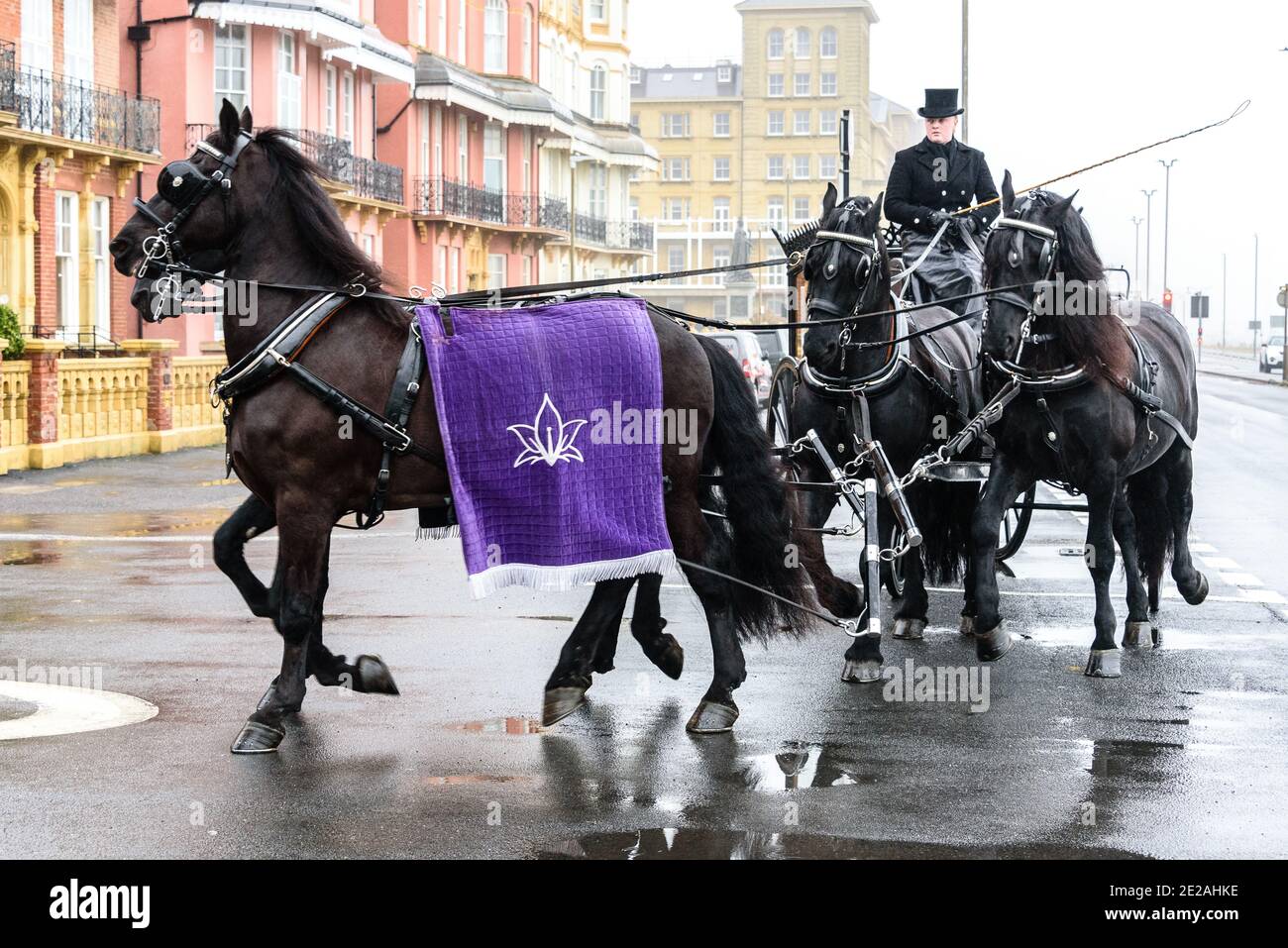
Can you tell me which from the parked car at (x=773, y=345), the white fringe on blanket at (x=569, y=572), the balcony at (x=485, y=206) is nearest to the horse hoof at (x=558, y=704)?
the white fringe on blanket at (x=569, y=572)

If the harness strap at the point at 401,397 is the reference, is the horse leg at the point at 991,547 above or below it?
below

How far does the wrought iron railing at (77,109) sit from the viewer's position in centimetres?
3114

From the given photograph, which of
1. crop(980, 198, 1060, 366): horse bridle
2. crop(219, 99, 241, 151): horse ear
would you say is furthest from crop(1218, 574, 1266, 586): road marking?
crop(219, 99, 241, 151): horse ear

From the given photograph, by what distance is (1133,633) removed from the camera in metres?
10.8

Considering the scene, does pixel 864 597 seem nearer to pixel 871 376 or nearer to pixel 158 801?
pixel 871 376

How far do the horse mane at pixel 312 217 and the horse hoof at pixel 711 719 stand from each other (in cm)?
220

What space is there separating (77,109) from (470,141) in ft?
86.4

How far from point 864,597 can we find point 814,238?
2.01 meters

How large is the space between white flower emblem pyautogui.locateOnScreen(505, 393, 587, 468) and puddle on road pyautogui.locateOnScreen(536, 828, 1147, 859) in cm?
218

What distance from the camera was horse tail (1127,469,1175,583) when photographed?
11.4m

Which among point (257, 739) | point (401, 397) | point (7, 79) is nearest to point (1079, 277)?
point (401, 397)

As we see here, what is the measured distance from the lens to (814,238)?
9398mm

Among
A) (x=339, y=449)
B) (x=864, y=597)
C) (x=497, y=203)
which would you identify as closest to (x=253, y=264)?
(x=339, y=449)

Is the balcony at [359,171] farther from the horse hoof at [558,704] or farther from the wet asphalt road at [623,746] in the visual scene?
the horse hoof at [558,704]
